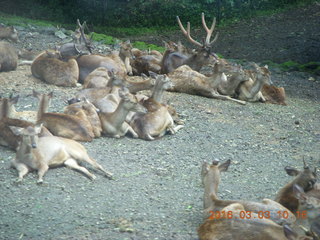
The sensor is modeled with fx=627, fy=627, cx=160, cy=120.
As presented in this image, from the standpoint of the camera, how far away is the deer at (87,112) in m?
8.68

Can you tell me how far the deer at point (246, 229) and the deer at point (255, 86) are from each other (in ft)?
23.7

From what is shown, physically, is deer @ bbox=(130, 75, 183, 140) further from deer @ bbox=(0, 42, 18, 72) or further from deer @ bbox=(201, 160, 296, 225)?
deer @ bbox=(0, 42, 18, 72)

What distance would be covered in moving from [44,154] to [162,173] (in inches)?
57.1

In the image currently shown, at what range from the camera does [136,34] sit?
20406 mm

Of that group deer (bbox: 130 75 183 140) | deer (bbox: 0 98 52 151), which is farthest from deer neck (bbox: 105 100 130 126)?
deer (bbox: 0 98 52 151)

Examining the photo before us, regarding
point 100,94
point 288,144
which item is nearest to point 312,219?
point 288,144

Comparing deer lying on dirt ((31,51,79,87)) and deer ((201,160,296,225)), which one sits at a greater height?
deer ((201,160,296,225))

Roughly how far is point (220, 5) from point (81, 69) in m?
10.8

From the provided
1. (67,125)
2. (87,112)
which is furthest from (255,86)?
(67,125)

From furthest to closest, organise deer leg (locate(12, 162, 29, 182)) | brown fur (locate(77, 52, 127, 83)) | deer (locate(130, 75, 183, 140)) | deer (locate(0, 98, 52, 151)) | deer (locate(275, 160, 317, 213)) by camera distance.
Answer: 1. brown fur (locate(77, 52, 127, 83))
2. deer (locate(130, 75, 183, 140))
3. deer (locate(0, 98, 52, 151))
4. deer leg (locate(12, 162, 29, 182))
5. deer (locate(275, 160, 317, 213))

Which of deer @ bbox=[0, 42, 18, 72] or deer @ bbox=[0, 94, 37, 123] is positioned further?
deer @ bbox=[0, 42, 18, 72]

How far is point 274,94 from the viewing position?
12.5 metres

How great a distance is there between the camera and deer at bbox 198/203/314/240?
489cm

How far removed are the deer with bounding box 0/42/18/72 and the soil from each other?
0.77 feet
